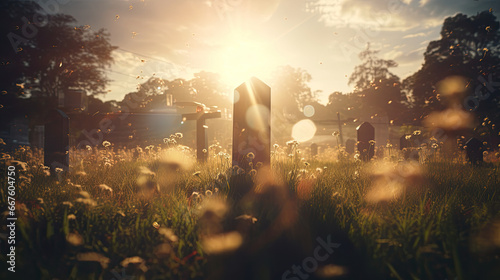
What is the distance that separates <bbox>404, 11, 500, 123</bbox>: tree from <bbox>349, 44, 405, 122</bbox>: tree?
4.96 metres

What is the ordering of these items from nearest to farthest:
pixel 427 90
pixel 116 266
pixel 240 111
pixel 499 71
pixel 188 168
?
pixel 116 266, pixel 240 111, pixel 188 168, pixel 499 71, pixel 427 90

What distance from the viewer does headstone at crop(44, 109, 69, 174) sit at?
4.94m

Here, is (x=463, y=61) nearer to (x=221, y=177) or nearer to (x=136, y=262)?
(x=221, y=177)

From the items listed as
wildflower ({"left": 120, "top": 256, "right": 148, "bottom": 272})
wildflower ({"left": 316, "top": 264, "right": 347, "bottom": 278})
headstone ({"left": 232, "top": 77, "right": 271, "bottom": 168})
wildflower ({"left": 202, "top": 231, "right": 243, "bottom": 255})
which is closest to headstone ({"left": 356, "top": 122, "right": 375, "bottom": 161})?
headstone ({"left": 232, "top": 77, "right": 271, "bottom": 168})

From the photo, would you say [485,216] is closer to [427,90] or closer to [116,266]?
[116,266]

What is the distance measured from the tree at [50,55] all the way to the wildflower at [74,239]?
56.6 ft

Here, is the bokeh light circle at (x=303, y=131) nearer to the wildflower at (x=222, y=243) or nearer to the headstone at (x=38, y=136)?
the headstone at (x=38, y=136)

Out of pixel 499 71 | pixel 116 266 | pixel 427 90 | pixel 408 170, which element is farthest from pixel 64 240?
pixel 427 90

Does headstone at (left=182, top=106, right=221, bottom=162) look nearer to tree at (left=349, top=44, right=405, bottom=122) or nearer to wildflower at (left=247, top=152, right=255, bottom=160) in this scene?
wildflower at (left=247, top=152, right=255, bottom=160)

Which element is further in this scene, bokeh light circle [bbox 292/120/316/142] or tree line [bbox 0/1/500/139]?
bokeh light circle [bbox 292/120/316/142]

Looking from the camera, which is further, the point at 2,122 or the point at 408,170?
the point at 2,122

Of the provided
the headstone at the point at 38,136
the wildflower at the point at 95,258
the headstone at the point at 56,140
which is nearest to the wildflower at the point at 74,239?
the wildflower at the point at 95,258

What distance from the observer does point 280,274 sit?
2.10m

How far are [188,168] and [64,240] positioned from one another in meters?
2.69
